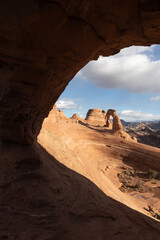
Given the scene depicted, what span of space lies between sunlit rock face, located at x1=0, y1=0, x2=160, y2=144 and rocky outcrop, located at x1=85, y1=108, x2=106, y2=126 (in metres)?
38.0

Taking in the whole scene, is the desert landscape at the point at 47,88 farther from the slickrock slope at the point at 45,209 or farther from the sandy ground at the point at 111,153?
the sandy ground at the point at 111,153

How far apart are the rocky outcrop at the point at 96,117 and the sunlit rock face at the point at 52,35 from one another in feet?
125

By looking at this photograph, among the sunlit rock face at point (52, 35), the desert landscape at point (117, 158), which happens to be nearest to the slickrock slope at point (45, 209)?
the sunlit rock face at point (52, 35)

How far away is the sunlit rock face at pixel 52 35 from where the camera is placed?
2.05 meters

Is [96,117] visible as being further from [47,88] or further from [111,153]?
[47,88]

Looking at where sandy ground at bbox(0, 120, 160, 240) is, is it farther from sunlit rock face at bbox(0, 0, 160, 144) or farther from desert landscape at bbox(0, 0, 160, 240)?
sunlit rock face at bbox(0, 0, 160, 144)

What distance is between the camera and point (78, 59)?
293cm

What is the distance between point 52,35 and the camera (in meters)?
2.35

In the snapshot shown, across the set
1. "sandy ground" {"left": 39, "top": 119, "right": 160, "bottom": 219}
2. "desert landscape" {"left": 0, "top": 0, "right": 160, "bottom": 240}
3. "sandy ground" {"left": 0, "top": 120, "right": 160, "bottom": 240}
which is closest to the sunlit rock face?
"desert landscape" {"left": 0, "top": 0, "right": 160, "bottom": 240}

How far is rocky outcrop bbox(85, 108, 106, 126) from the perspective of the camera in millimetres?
41281

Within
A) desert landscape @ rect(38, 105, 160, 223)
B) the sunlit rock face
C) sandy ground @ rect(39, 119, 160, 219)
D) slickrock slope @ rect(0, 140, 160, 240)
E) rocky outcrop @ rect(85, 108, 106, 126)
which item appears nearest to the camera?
the sunlit rock face

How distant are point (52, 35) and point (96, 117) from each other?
133 ft

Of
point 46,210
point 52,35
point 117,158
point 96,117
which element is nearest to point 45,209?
point 46,210

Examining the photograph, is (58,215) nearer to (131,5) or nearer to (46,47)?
(46,47)
